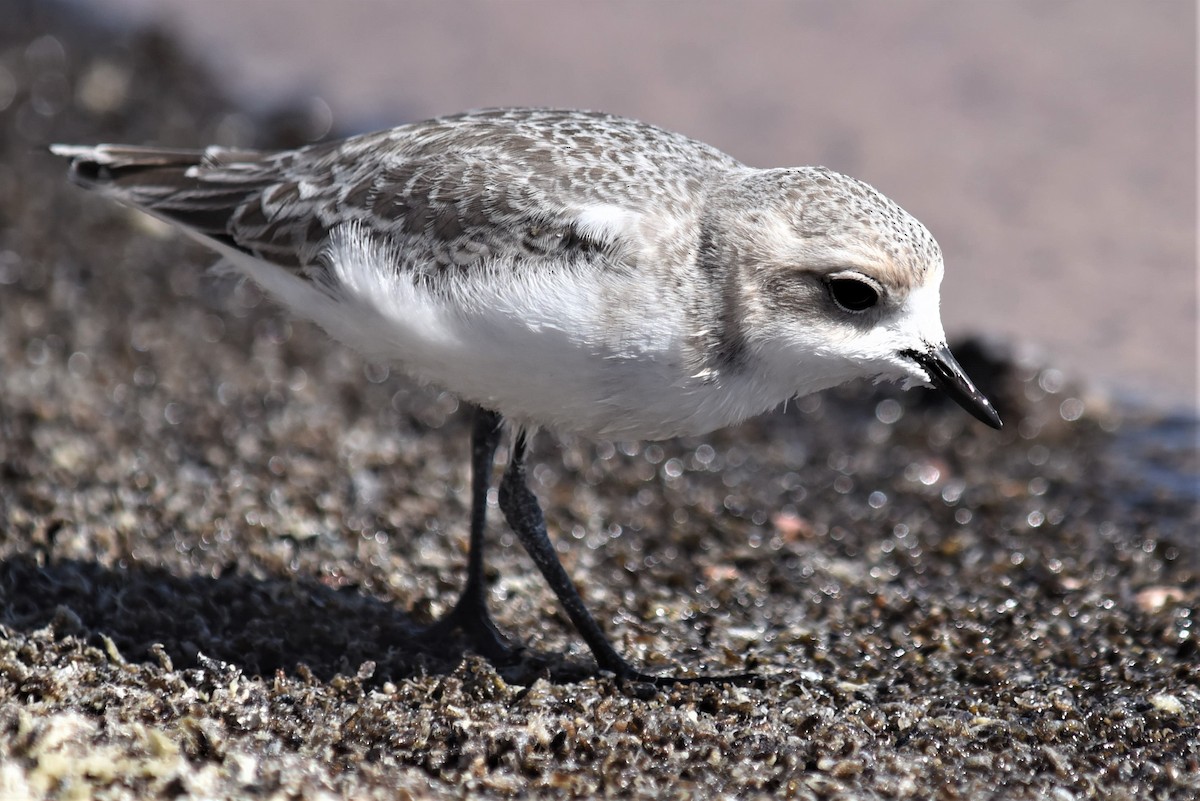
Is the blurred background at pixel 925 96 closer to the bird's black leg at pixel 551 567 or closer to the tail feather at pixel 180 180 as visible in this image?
the bird's black leg at pixel 551 567

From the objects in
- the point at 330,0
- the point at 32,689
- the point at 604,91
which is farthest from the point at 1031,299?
the point at 330,0

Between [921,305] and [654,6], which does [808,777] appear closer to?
[921,305]

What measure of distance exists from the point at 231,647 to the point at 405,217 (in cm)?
163

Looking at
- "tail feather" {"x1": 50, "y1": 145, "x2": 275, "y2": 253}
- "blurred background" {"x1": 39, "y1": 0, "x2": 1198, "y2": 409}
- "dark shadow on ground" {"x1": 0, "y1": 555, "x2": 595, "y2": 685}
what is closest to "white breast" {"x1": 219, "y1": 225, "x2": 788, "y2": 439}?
"tail feather" {"x1": 50, "y1": 145, "x2": 275, "y2": 253}

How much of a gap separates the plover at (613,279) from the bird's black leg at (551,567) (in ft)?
0.05

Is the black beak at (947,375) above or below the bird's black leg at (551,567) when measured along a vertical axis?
above

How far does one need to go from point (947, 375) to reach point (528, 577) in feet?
6.99

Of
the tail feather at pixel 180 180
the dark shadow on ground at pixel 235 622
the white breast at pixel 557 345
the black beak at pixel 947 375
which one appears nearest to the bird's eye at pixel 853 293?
the black beak at pixel 947 375

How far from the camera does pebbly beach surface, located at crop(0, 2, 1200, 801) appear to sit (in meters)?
3.99

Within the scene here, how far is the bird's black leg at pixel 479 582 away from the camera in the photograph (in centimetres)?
488

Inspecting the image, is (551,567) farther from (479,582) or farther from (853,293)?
(853,293)

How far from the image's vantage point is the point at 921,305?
4180 mm

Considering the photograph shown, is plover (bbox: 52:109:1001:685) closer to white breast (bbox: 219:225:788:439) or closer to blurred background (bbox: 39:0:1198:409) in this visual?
white breast (bbox: 219:225:788:439)

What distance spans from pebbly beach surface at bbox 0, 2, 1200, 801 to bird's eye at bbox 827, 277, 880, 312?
134cm
